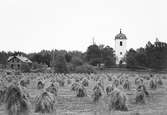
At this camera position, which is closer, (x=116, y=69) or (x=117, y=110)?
(x=117, y=110)

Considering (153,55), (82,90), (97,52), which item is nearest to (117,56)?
(97,52)

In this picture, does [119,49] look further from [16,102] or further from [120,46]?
[16,102]

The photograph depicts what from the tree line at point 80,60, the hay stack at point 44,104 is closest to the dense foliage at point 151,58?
the tree line at point 80,60

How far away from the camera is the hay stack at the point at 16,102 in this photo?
47.4 ft

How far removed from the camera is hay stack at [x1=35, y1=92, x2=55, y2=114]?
15.8 m

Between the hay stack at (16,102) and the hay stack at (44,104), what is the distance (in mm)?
1167

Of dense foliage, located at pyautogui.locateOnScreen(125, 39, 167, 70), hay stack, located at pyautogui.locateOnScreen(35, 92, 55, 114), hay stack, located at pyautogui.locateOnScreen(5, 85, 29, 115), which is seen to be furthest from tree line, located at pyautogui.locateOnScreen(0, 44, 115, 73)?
hay stack, located at pyautogui.locateOnScreen(5, 85, 29, 115)

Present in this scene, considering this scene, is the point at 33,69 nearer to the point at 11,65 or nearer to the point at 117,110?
the point at 11,65

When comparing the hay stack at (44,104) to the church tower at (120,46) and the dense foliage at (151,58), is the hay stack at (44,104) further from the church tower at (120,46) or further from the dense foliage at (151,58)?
the church tower at (120,46)

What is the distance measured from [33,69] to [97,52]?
18455 mm

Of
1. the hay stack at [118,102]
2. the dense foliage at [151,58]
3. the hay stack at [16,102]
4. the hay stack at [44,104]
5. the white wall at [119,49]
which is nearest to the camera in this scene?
the hay stack at [16,102]

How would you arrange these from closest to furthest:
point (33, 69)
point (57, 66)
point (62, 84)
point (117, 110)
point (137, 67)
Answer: point (117, 110) → point (62, 84) → point (57, 66) → point (137, 67) → point (33, 69)

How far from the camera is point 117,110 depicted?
16750 mm

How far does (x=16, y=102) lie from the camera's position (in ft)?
47.7
